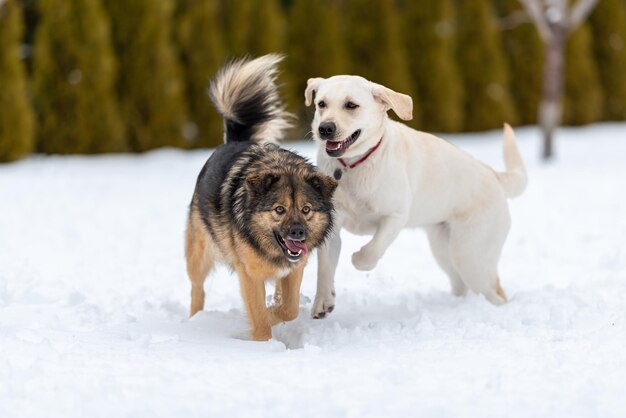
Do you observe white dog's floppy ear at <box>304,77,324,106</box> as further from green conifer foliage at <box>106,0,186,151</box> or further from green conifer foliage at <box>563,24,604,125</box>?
green conifer foliage at <box>563,24,604,125</box>

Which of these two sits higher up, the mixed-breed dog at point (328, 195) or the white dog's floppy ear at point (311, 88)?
the white dog's floppy ear at point (311, 88)

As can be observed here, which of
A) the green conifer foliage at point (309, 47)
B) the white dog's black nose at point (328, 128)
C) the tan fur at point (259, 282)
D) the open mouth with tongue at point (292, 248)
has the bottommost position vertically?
the green conifer foliage at point (309, 47)

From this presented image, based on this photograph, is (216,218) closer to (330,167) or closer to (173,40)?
(330,167)

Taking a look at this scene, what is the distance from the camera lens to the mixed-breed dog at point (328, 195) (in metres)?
4.10

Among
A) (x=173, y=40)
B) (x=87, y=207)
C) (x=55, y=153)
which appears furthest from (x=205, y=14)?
(x=87, y=207)

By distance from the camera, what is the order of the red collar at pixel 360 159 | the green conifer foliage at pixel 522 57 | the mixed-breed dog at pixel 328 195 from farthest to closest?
the green conifer foliage at pixel 522 57
the red collar at pixel 360 159
the mixed-breed dog at pixel 328 195

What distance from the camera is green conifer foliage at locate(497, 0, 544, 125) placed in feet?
50.1

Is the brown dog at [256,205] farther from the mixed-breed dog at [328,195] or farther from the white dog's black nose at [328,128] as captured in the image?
the white dog's black nose at [328,128]

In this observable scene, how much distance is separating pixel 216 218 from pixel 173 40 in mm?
8360

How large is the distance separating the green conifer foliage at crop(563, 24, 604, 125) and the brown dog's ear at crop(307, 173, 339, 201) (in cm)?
1257

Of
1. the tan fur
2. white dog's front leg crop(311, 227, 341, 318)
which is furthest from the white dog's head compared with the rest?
the tan fur

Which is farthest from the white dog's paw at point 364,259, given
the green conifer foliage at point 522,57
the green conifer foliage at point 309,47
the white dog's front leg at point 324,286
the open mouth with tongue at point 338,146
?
the green conifer foliage at point 522,57

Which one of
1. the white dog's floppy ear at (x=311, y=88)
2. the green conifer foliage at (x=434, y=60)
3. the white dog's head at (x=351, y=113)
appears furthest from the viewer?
the green conifer foliage at (x=434, y=60)

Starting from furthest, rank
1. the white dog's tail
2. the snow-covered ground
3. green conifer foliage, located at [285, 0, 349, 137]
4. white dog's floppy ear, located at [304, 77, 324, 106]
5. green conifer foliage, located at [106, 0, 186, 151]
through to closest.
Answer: green conifer foliage, located at [285, 0, 349, 137]
green conifer foliage, located at [106, 0, 186, 151]
the white dog's tail
white dog's floppy ear, located at [304, 77, 324, 106]
the snow-covered ground
